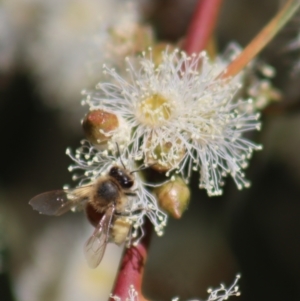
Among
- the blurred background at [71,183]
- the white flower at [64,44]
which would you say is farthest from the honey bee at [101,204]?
the white flower at [64,44]

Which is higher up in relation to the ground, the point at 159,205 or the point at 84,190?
the point at 84,190

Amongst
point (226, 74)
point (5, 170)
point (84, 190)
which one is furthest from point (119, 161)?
point (5, 170)

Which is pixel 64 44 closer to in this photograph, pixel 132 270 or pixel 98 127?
pixel 98 127

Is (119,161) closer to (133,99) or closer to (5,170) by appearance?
(133,99)

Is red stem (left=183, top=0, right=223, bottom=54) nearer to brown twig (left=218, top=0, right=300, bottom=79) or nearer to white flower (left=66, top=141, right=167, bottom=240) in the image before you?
brown twig (left=218, top=0, right=300, bottom=79)

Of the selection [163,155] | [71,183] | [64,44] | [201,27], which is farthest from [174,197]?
[64,44]
